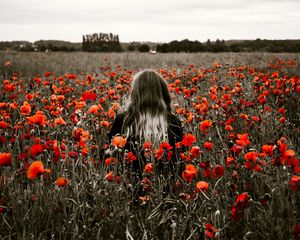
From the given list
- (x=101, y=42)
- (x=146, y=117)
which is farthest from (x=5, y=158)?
(x=101, y=42)

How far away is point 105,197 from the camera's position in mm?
2307

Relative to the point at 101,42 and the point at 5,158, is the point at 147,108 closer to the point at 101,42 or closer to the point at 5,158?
the point at 5,158

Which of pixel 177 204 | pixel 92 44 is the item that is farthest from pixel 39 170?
pixel 92 44

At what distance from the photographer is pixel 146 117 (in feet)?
10.4

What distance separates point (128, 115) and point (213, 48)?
22.4 metres

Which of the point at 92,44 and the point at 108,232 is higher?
the point at 92,44

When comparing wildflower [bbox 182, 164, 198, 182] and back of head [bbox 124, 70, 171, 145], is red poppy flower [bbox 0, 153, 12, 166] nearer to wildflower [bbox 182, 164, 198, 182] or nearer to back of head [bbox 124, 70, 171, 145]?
wildflower [bbox 182, 164, 198, 182]

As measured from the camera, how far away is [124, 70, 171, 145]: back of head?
307 centimetres

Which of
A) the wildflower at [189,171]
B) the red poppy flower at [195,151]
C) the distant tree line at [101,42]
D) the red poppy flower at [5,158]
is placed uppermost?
the distant tree line at [101,42]

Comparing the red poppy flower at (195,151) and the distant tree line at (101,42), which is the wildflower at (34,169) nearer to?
the red poppy flower at (195,151)

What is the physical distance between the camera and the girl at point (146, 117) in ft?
10.1

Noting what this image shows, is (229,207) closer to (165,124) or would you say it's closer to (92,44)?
(165,124)

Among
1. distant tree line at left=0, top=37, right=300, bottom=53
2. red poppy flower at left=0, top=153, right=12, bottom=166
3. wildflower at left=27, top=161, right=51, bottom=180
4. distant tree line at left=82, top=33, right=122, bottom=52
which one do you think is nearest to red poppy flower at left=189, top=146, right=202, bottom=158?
wildflower at left=27, top=161, right=51, bottom=180

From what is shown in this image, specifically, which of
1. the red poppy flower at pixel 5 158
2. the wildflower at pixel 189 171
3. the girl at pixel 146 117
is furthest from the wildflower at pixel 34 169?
the girl at pixel 146 117
